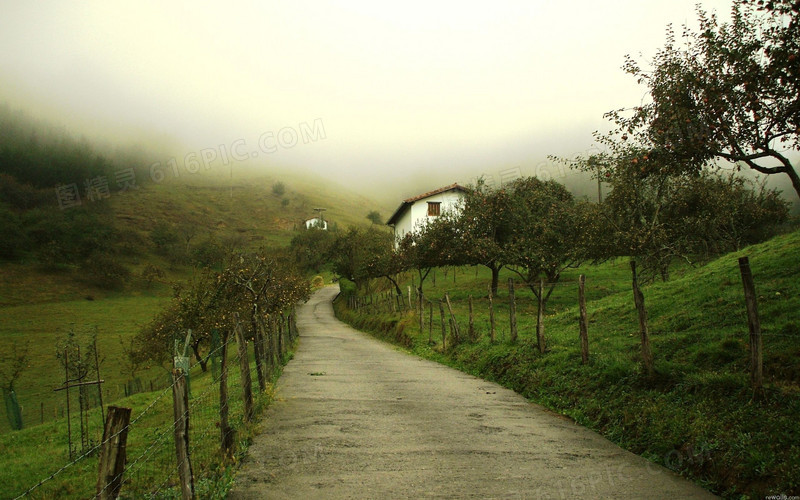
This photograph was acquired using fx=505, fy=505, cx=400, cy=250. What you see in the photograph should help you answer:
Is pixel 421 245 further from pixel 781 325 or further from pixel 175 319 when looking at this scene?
pixel 781 325

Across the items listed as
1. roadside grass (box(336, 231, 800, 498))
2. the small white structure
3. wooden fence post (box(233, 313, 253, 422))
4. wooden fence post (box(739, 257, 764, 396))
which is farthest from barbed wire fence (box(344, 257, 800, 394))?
the small white structure

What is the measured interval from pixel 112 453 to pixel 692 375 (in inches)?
340

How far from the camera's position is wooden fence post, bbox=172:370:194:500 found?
520 cm

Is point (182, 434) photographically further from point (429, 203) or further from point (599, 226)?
point (429, 203)

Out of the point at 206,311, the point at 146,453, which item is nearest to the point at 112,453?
the point at 146,453

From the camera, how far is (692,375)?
8.62m

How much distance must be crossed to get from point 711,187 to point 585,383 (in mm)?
23784

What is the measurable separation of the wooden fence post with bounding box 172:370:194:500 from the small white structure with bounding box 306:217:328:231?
130m

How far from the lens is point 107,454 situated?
4.12 m

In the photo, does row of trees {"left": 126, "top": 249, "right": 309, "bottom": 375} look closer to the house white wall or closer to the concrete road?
the concrete road

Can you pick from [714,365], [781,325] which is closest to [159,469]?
[714,365]

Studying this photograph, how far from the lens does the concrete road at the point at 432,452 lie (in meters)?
6.20

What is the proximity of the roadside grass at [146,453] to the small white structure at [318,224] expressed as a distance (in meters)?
115

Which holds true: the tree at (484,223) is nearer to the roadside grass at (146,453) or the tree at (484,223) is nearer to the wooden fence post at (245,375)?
the roadside grass at (146,453)
